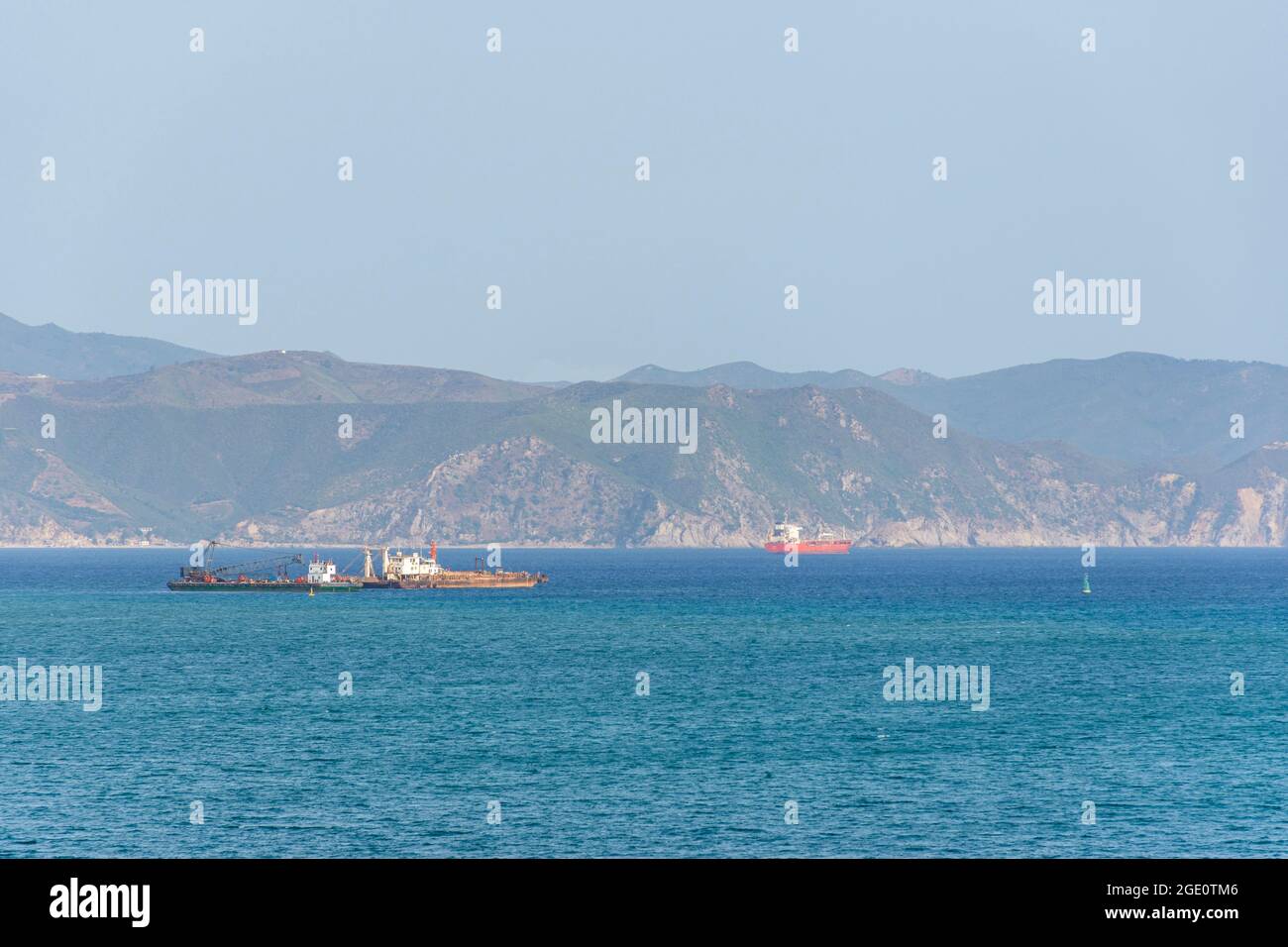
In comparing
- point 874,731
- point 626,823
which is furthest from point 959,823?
point 874,731

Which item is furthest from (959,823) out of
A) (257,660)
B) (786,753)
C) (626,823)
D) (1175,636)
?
(1175,636)

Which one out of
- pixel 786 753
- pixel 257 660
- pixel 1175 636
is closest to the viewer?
pixel 786 753
